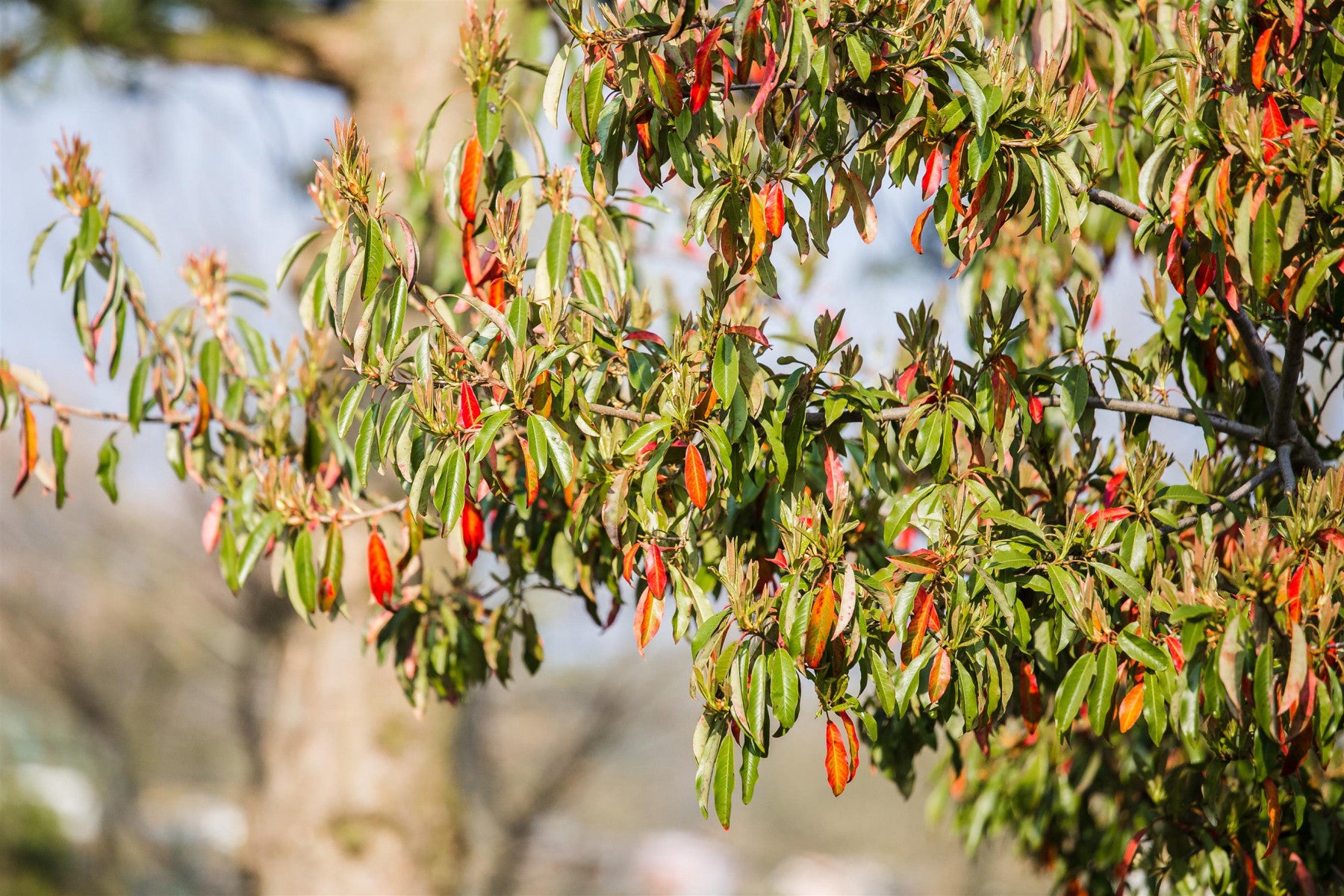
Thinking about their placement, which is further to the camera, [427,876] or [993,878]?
[993,878]

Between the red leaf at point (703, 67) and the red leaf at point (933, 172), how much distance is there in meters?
0.27

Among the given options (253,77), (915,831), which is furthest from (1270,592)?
(915,831)

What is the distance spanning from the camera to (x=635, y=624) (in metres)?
1.29

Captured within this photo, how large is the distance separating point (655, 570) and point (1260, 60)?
94 cm

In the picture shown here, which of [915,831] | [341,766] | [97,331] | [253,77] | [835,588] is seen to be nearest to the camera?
[835,588]

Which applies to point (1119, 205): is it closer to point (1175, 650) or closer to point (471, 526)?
point (1175, 650)

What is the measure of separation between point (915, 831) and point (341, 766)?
12314 mm

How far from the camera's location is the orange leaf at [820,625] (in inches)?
44.6

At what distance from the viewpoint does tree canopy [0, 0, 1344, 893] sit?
3.79ft

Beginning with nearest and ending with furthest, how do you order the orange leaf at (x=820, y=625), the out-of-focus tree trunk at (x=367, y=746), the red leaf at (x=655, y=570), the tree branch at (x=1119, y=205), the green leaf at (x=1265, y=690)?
the green leaf at (x=1265, y=690), the orange leaf at (x=820, y=625), the red leaf at (x=655, y=570), the tree branch at (x=1119, y=205), the out-of-focus tree trunk at (x=367, y=746)

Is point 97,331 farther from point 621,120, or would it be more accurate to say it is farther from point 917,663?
point 917,663

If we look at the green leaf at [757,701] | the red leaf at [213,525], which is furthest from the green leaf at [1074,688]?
the red leaf at [213,525]

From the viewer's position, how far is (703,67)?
1.18m

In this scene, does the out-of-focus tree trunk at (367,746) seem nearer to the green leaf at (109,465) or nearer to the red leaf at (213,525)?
the green leaf at (109,465)
